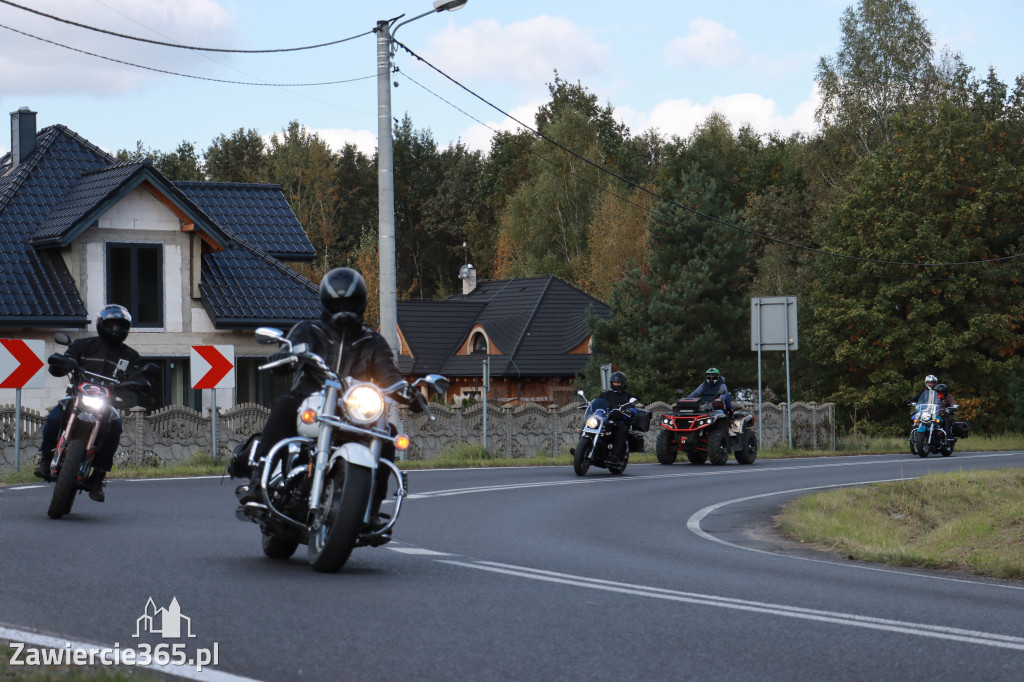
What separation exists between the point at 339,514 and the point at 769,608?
95.4 inches

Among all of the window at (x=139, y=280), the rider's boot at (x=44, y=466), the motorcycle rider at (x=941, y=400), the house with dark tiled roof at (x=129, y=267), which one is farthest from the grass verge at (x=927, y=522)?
the window at (x=139, y=280)

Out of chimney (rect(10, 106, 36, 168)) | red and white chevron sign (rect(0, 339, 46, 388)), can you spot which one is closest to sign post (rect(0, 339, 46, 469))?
red and white chevron sign (rect(0, 339, 46, 388))

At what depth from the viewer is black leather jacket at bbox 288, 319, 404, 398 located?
27.8 ft

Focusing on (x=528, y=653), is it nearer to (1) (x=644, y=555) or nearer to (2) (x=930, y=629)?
(2) (x=930, y=629)

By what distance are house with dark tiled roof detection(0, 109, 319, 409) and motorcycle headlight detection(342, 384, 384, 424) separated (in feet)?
72.1

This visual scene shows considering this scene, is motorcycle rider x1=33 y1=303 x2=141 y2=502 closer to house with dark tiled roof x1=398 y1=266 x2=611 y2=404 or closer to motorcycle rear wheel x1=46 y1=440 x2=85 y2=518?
motorcycle rear wheel x1=46 y1=440 x2=85 y2=518

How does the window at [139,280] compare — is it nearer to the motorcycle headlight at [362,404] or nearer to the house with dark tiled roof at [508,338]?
the motorcycle headlight at [362,404]

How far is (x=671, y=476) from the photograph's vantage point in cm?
2188

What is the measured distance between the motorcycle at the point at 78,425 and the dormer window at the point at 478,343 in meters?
51.7

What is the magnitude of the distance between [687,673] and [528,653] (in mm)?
721

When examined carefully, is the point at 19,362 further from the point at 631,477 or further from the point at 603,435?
the point at 631,477

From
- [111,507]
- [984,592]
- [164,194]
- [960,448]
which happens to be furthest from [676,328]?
[984,592]

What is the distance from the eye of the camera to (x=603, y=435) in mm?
21609

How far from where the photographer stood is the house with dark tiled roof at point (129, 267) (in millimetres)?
29375
